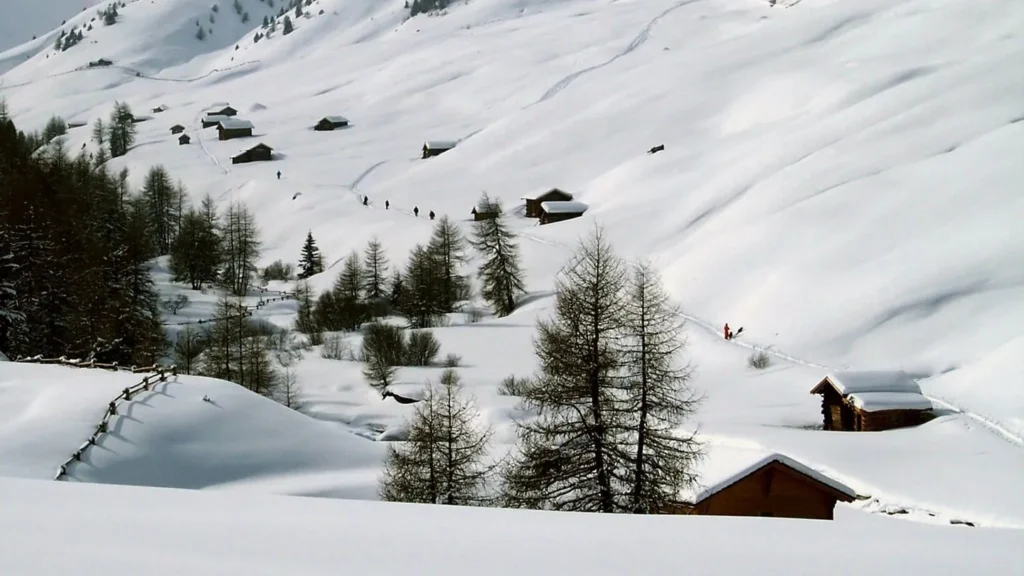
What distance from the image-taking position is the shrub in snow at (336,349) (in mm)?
40156

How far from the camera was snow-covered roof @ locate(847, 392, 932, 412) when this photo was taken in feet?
74.0

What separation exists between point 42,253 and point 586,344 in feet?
87.7

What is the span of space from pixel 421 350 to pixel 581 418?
80.1 ft

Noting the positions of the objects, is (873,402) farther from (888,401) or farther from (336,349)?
(336,349)

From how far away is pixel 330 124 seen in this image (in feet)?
343

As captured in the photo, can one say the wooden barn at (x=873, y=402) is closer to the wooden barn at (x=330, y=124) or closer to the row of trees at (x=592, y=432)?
the row of trees at (x=592, y=432)

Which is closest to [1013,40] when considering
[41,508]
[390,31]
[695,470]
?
[695,470]

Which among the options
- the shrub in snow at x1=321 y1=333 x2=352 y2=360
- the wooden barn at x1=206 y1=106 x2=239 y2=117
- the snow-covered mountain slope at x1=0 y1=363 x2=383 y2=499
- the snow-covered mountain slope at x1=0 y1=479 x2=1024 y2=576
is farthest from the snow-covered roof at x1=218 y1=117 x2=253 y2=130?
the snow-covered mountain slope at x1=0 y1=479 x2=1024 y2=576

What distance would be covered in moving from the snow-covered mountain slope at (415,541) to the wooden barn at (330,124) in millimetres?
105313

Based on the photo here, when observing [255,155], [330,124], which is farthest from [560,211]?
[330,124]

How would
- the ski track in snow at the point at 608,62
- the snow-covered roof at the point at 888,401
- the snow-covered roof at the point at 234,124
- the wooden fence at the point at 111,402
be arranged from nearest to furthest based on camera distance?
the wooden fence at the point at 111,402, the snow-covered roof at the point at 888,401, the ski track in snow at the point at 608,62, the snow-covered roof at the point at 234,124

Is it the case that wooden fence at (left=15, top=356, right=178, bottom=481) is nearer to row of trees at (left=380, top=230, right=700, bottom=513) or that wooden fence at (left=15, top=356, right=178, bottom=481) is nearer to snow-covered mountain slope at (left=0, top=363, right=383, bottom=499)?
snow-covered mountain slope at (left=0, top=363, right=383, bottom=499)

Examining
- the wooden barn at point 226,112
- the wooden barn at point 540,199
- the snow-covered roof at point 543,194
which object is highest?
the wooden barn at point 226,112

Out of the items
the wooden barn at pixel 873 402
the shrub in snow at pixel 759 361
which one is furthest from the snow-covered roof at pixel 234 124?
the wooden barn at pixel 873 402
